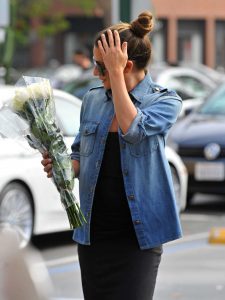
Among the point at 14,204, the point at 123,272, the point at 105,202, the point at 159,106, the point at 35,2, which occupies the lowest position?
the point at 35,2

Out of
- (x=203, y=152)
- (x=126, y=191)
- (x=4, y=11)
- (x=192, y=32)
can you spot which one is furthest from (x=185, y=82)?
(x=192, y=32)

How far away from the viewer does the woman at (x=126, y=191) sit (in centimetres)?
471

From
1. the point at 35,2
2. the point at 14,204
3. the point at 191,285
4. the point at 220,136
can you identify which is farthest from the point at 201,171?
the point at 35,2

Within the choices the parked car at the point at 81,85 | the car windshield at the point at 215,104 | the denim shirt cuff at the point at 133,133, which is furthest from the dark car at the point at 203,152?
the denim shirt cuff at the point at 133,133

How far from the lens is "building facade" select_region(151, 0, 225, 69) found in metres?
57.3

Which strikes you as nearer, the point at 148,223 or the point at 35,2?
the point at 148,223

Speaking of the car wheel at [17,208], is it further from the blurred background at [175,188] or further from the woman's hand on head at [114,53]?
the woman's hand on head at [114,53]

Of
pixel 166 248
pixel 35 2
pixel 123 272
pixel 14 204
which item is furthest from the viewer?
pixel 35 2

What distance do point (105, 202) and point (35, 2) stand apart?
1638 inches

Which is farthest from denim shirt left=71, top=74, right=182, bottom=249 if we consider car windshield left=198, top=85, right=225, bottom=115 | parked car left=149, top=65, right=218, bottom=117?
parked car left=149, top=65, right=218, bottom=117

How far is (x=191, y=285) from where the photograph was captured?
28.1 ft

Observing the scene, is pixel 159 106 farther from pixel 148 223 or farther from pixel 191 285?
pixel 191 285

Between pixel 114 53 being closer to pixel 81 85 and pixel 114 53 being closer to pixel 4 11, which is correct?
pixel 4 11

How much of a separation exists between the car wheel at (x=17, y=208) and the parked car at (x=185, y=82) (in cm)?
772
